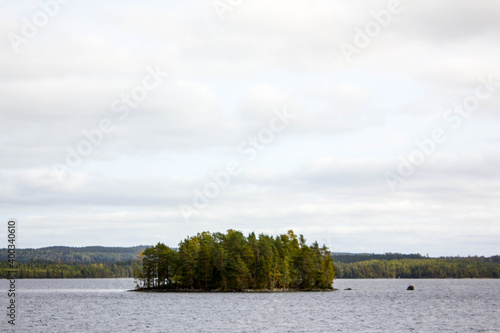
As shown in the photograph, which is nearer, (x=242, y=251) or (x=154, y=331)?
(x=154, y=331)

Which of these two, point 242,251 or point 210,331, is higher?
point 242,251

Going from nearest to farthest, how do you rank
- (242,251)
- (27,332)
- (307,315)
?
1. (27,332)
2. (307,315)
3. (242,251)

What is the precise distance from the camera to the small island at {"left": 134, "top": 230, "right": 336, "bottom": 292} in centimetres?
15838

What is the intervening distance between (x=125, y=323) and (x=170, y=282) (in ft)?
290

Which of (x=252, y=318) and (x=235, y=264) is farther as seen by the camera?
(x=235, y=264)

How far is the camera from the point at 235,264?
6043 inches

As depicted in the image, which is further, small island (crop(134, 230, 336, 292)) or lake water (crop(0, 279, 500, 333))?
small island (crop(134, 230, 336, 292))

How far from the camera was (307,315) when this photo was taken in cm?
9731

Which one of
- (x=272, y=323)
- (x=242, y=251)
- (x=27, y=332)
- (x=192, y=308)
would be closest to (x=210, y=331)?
(x=272, y=323)

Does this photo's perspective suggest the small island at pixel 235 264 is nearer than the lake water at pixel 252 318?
No

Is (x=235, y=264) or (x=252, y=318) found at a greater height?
(x=235, y=264)

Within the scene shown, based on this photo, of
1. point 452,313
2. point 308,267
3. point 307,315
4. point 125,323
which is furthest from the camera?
point 308,267

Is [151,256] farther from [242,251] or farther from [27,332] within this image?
[27,332]

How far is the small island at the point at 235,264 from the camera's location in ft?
520
